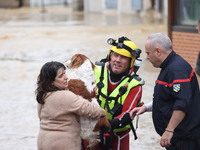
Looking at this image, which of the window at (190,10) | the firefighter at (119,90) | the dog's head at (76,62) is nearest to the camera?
the dog's head at (76,62)

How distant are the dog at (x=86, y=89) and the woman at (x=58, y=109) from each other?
110 millimetres

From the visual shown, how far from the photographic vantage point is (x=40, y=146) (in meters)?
3.90

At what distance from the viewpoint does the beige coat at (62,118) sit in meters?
3.81

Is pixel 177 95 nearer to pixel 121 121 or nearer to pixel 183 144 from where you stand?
pixel 183 144

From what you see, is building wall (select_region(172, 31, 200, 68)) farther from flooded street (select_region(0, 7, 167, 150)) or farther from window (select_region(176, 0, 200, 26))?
flooded street (select_region(0, 7, 167, 150))

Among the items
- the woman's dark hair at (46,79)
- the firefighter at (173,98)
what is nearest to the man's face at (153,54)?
the firefighter at (173,98)

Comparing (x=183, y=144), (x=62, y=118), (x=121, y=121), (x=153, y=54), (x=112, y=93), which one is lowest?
(x=183, y=144)

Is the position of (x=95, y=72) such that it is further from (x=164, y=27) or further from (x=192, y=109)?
(x=164, y=27)

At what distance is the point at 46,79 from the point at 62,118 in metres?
0.33

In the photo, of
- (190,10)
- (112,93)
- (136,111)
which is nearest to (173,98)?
(136,111)

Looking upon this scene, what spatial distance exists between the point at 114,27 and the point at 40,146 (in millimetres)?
18283

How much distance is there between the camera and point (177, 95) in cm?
387

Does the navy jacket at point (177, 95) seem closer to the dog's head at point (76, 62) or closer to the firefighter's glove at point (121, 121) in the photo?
the firefighter's glove at point (121, 121)

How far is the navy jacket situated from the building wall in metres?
7.45
